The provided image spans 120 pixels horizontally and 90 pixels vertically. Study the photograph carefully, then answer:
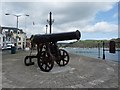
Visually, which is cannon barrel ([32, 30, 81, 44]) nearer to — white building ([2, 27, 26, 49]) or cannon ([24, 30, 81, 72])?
cannon ([24, 30, 81, 72])

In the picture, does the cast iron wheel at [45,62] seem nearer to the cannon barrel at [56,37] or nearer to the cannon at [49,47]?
the cannon at [49,47]

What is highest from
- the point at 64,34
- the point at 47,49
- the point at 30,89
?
the point at 64,34

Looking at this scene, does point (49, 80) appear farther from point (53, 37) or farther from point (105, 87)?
point (53, 37)

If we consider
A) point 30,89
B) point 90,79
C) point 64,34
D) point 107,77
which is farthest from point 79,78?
point 64,34

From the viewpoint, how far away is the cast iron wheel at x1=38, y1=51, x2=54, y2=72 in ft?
37.8

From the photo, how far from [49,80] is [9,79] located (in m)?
1.89

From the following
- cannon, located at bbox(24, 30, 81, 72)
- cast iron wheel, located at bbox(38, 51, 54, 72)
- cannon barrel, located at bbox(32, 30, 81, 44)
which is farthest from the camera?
cannon barrel, located at bbox(32, 30, 81, 44)

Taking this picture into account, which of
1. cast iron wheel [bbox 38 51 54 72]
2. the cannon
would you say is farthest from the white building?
cast iron wheel [bbox 38 51 54 72]

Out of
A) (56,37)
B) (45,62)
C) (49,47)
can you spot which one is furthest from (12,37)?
(45,62)

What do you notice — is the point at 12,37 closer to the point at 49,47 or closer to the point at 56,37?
the point at 49,47

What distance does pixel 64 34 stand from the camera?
12211 mm

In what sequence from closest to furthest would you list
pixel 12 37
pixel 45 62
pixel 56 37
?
1. pixel 45 62
2. pixel 56 37
3. pixel 12 37

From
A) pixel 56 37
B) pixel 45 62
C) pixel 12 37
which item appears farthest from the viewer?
pixel 12 37

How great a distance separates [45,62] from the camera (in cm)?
1174
